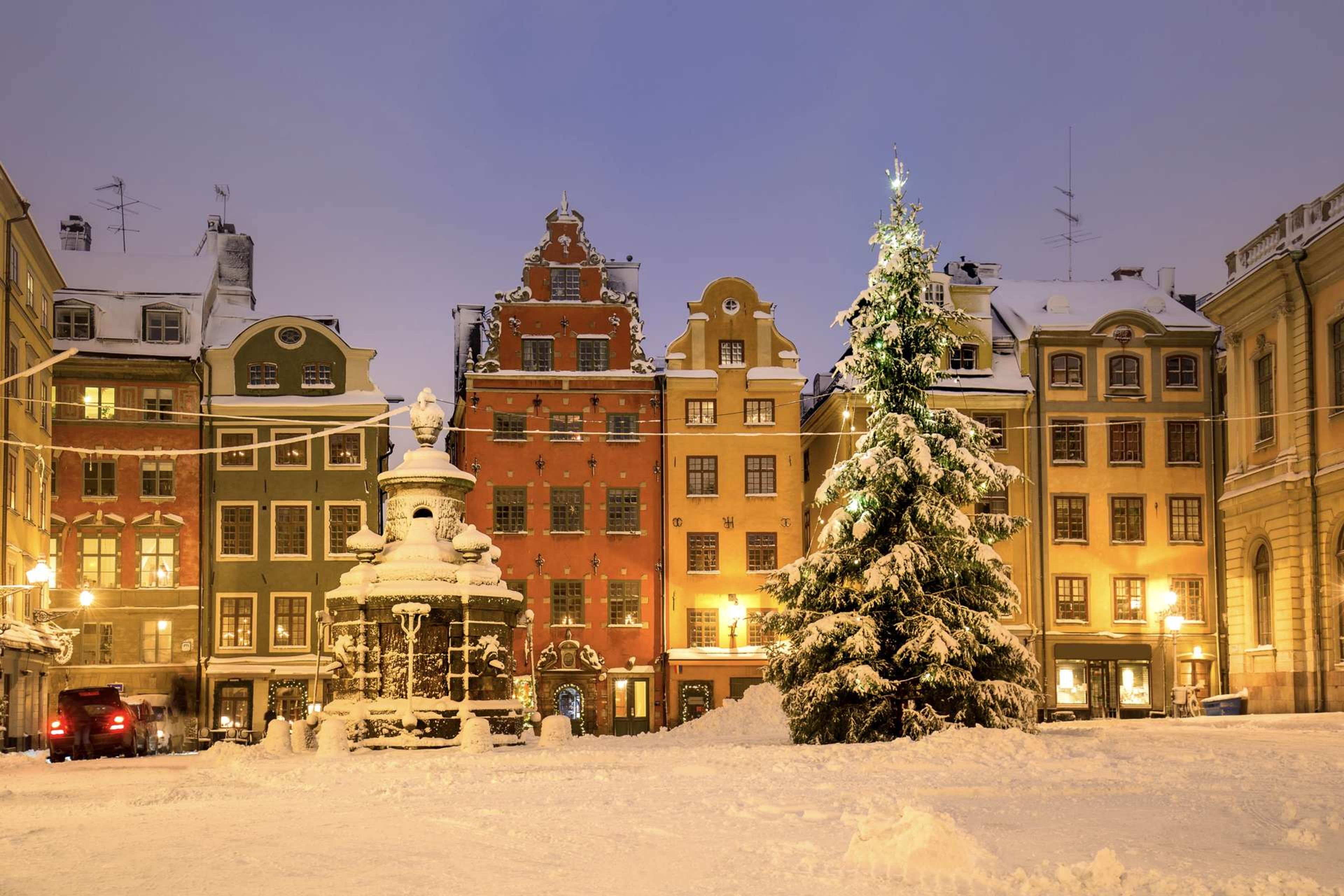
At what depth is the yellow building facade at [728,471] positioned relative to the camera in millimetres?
51344

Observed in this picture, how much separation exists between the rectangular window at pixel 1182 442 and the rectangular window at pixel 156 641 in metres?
32.4

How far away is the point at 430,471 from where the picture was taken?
30.6m

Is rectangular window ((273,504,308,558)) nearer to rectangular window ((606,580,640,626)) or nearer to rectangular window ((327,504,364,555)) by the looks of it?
rectangular window ((327,504,364,555))

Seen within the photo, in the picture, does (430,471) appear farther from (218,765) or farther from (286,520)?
(286,520)

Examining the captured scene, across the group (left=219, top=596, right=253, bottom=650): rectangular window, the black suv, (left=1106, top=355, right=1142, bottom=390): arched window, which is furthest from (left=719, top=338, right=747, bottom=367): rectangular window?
the black suv

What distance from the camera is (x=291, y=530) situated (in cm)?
5128

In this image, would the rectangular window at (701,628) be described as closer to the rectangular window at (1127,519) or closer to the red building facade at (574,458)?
the red building facade at (574,458)

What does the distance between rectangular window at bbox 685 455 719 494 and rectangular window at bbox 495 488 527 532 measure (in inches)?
212

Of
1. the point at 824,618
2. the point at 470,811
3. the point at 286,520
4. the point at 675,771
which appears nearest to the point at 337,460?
the point at 286,520

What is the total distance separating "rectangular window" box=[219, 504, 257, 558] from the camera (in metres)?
51.0

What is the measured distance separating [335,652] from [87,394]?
25.4 m

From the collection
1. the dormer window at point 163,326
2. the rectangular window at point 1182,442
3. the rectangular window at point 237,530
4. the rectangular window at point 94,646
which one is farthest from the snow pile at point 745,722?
the dormer window at point 163,326

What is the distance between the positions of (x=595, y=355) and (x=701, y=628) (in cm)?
958

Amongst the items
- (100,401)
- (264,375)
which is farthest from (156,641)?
(264,375)
